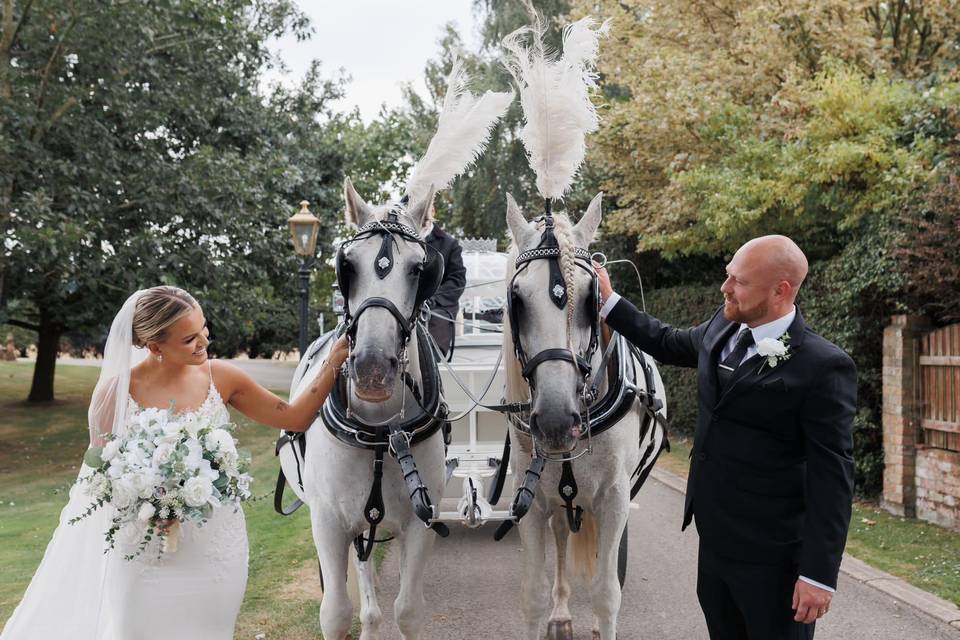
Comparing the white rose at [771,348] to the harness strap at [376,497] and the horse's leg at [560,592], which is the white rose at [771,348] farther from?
the horse's leg at [560,592]

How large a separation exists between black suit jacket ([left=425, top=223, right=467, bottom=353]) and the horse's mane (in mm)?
1447

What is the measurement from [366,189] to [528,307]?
1846cm

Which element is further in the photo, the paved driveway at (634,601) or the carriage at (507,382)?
the paved driveway at (634,601)

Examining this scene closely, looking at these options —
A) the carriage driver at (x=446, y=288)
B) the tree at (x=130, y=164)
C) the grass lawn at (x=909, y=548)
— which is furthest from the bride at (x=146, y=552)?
the tree at (x=130, y=164)

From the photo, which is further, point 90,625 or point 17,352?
point 17,352

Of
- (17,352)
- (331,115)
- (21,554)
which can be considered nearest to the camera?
(21,554)

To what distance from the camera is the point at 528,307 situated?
2918 mm

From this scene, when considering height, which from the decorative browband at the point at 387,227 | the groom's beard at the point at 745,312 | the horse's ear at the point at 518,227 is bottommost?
the groom's beard at the point at 745,312

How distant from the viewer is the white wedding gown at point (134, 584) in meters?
2.75

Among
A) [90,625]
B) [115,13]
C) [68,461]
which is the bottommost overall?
[68,461]

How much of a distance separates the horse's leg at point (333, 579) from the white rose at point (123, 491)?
89 centimetres

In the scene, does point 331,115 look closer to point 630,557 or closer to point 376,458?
point 630,557

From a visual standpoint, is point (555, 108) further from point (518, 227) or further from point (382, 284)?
point (382, 284)

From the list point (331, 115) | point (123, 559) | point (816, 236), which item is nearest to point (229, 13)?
point (331, 115)
